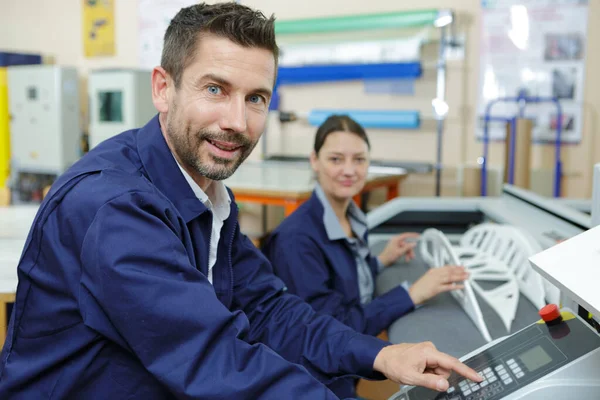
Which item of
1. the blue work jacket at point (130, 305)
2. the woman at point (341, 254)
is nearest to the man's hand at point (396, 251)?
the woman at point (341, 254)

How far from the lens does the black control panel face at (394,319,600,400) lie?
26.7 inches

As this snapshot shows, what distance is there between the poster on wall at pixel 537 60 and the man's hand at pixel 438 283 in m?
2.45

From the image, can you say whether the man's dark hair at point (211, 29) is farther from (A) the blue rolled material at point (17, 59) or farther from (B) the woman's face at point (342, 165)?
(A) the blue rolled material at point (17, 59)

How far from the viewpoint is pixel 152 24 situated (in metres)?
4.68

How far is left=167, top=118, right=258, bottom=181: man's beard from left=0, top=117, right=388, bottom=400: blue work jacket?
0.04m

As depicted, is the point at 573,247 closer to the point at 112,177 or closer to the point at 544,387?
the point at 544,387

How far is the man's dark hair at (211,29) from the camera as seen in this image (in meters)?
0.91

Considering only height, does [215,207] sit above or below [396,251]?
above

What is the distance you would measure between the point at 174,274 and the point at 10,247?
29.1 inches

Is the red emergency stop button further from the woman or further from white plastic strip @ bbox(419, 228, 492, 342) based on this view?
the woman

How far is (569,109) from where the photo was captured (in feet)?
11.4

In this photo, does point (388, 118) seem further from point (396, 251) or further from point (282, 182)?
point (396, 251)

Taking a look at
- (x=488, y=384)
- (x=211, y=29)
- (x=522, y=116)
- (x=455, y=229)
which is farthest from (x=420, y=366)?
(x=522, y=116)

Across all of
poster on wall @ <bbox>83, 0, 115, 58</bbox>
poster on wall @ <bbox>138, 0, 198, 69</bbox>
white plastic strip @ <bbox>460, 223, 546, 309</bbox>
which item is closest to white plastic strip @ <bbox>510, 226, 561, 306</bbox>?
white plastic strip @ <bbox>460, 223, 546, 309</bbox>
